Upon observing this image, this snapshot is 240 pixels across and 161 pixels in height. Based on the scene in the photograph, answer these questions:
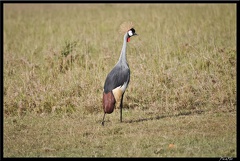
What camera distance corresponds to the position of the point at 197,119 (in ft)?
27.9

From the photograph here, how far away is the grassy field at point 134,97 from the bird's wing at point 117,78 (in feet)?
2.15

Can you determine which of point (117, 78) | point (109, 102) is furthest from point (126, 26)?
point (109, 102)

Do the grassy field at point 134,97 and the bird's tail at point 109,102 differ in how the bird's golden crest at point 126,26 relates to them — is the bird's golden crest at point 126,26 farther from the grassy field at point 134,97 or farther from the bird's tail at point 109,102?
the grassy field at point 134,97

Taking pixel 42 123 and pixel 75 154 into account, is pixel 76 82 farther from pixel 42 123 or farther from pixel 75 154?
Result: pixel 75 154

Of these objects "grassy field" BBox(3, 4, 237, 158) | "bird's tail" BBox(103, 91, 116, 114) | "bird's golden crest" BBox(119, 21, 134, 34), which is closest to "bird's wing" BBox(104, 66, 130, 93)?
"bird's tail" BBox(103, 91, 116, 114)

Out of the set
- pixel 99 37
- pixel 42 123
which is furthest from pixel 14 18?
pixel 42 123

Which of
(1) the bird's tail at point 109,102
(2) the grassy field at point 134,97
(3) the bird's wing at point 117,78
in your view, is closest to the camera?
(2) the grassy field at point 134,97

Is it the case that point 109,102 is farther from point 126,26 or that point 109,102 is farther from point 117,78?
point 126,26

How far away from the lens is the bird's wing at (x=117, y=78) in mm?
8383

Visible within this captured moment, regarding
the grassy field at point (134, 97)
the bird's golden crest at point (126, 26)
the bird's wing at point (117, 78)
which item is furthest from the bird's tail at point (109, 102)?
the bird's golden crest at point (126, 26)

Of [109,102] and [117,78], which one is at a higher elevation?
[117,78]

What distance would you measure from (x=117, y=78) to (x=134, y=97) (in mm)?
1553

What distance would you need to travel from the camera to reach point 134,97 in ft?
32.3

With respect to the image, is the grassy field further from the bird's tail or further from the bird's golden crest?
the bird's golden crest
